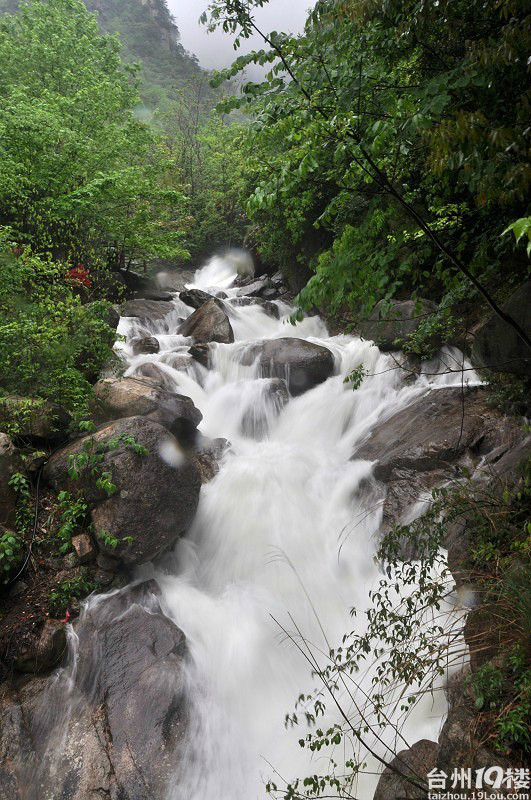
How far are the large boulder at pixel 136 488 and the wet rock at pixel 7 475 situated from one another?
0.43 metres

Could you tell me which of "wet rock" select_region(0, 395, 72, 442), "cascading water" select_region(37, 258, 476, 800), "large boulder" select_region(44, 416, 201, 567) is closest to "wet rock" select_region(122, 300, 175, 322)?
"cascading water" select_region(37, 258, 476, 800)

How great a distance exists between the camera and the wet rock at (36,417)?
571 cm

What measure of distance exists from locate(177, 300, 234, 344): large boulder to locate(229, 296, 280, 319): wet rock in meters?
2.77

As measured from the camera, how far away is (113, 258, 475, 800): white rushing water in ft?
12.7

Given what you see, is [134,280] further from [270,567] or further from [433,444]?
[433,444]

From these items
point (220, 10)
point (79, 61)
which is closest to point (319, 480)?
point (220, 10)

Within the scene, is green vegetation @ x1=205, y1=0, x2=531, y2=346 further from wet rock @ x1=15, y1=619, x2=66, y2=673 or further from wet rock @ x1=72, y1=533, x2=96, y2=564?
wet rock @ x1=15, y1=619, x2=66, y2=673

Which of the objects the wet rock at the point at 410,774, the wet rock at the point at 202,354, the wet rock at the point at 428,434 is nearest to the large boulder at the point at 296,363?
the wet rock at the point at 202,354

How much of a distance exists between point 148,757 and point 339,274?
4372 mm

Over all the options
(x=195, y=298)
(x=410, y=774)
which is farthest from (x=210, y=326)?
(x=410, y=774)

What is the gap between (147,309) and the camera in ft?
48.4

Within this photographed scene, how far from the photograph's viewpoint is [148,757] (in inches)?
146

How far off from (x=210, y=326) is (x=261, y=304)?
4.15m

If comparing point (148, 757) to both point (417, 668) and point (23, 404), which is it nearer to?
point (417, 668)
